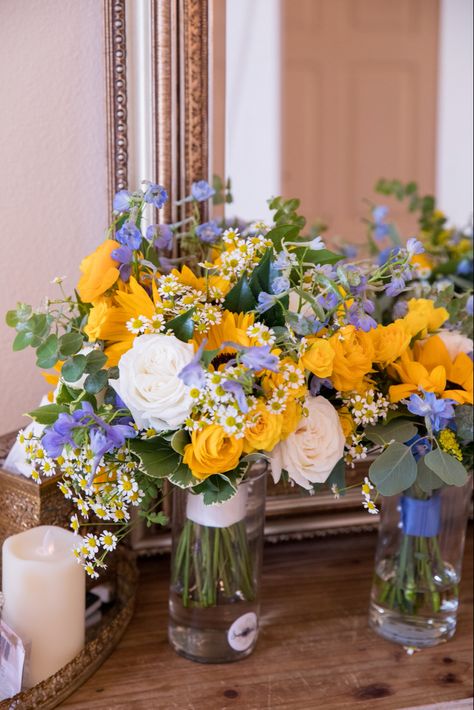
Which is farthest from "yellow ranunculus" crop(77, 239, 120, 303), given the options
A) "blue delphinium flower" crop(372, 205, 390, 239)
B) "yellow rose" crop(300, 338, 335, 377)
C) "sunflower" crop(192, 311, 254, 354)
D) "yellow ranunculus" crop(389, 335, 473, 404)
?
"blue delphinium flower" crop(372, 205, 390, 239)

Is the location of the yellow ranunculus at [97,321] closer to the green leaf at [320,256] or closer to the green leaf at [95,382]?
the green leaf at [95,382]

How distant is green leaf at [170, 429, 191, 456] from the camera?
72 cm

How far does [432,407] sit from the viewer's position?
804 mm

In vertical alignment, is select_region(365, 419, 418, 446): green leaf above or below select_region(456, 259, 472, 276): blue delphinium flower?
below

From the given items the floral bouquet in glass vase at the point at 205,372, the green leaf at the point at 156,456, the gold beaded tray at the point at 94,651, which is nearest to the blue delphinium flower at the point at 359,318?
the floral bouquet in glass vase at the point at 205,372

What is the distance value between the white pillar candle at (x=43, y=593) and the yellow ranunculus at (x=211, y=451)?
22 centimetres

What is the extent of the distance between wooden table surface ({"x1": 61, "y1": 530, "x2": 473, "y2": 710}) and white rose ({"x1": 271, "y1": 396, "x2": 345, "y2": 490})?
0.88 ft

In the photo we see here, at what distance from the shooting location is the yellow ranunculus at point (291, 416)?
0.73 metres

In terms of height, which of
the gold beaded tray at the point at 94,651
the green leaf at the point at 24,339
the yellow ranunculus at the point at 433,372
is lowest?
the gold beaded tray at the point at 94,651

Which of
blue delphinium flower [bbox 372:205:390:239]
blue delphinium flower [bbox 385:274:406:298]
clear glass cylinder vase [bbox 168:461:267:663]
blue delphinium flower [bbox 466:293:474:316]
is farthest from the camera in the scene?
blue delphinium flower [bbox 372:205:390:239]

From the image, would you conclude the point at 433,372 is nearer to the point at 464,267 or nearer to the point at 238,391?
the point at 238,391

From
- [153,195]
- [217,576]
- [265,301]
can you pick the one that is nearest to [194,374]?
[265,301]

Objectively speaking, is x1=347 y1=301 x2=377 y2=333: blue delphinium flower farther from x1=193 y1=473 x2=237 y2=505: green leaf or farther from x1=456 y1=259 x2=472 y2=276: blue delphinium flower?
x1=456 y1=259 x2=472 y2=276: blue delphinium flower

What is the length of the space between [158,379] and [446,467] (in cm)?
30
